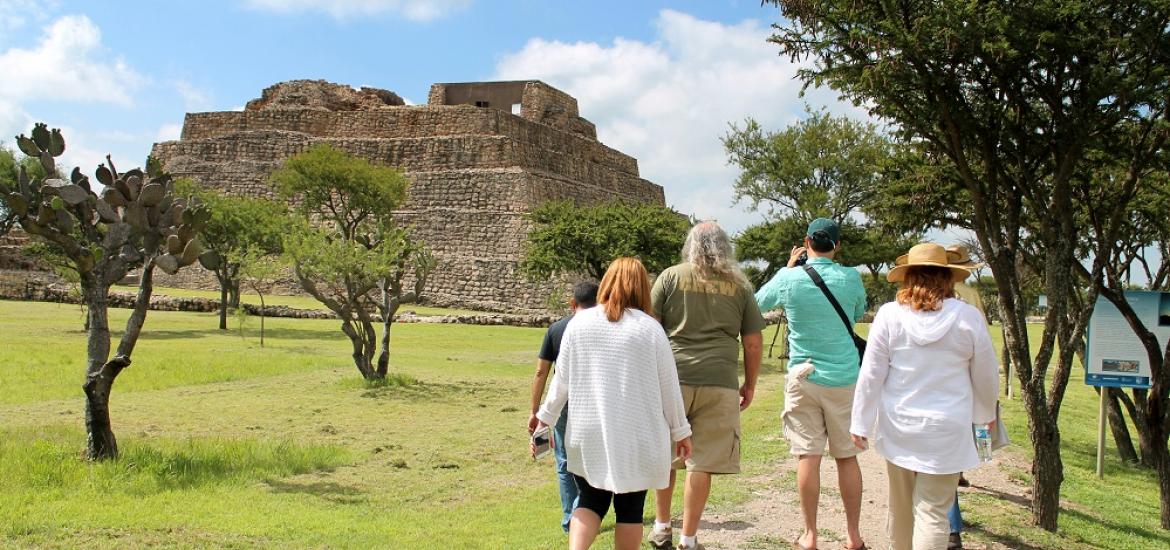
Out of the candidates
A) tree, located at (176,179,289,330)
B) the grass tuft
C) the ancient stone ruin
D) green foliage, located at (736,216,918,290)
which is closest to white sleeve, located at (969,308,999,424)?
the grass tuft

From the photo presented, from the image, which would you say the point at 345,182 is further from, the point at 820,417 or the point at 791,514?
the point at 820,417

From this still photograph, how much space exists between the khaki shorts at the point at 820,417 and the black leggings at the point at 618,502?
4.48ft

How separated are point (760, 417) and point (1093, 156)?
16.4 feet

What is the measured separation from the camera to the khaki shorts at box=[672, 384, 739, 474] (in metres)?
4.50

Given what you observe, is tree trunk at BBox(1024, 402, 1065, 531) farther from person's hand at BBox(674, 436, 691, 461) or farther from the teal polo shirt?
person's hand at BBox(674, 436, 691, 461)

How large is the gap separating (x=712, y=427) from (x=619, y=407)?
39.0 inches

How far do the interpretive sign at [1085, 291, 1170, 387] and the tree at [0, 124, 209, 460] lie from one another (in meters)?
8.86

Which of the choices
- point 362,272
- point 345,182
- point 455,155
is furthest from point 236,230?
point 362,272

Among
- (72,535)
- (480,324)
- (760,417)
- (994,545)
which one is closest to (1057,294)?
(994,545)

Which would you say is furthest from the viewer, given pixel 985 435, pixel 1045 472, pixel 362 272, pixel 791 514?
pixel 362 272

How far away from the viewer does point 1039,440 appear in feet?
19.7

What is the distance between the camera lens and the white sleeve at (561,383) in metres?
3.84

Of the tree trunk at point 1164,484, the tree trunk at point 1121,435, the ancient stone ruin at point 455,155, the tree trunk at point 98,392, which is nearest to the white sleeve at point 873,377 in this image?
the tree trunk at point 1164,484

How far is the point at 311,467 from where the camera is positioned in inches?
314
